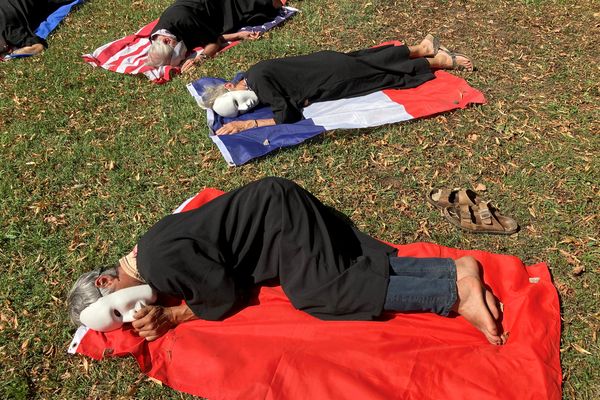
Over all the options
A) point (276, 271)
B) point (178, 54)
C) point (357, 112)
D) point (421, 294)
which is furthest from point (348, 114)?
point (178, 54)

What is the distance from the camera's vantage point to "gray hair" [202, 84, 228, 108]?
6035mm

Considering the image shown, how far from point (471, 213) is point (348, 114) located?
2074 millimetres

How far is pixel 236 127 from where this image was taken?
570 cm

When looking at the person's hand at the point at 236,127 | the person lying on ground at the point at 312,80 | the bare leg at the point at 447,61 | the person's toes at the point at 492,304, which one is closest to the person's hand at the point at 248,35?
the person lying on ground at the point at 312,80

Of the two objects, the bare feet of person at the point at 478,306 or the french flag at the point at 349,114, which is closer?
the bare feet of person at the point at 478,306

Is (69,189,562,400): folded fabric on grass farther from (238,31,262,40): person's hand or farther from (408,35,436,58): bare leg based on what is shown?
(238,31,262,40): person's hand

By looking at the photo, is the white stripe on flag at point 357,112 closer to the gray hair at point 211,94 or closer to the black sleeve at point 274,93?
the black sleeve at point 274,93

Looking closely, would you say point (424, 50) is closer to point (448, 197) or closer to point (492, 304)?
point (448, 197)

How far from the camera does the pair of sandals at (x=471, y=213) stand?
427cm

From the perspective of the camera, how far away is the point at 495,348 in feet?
10.9

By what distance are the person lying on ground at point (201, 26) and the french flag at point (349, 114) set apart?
5.48 ft

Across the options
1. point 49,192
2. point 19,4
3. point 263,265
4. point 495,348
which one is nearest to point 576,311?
point 495,348

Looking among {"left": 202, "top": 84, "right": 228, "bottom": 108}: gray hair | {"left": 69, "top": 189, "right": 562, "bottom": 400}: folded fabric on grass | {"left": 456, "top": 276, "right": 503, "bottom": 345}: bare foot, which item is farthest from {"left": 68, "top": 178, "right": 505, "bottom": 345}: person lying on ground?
{"left": 202, "top": 84, "right": 228, "bottom": 108}: gray hair

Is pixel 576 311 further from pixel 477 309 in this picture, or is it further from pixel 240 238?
pixel 240 238
